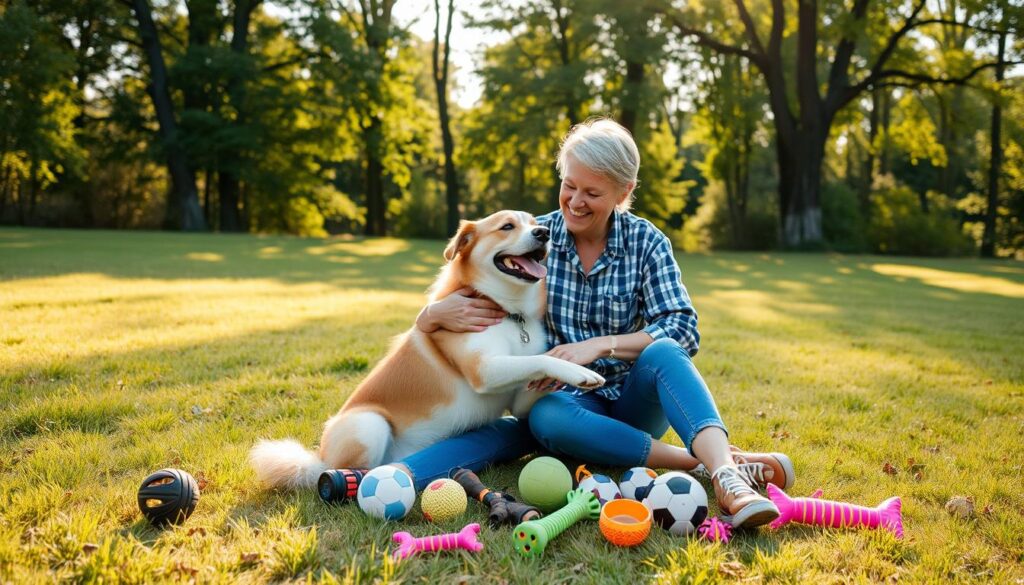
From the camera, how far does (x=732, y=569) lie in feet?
7.38

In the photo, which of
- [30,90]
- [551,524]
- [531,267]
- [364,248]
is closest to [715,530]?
[551,524]

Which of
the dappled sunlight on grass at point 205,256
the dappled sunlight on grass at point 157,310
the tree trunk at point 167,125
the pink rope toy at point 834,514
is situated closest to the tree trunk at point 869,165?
the dappled sunlight on grass at point 205,256

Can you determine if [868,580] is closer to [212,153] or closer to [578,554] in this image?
[578,554]

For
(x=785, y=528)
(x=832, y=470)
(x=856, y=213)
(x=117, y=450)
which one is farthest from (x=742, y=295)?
(x=856, y=213)

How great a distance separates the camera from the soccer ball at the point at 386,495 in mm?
2680

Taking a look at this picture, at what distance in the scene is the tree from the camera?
70.9 feet

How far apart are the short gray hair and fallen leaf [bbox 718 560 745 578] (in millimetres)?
1860

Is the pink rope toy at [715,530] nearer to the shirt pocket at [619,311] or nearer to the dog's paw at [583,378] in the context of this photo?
the dog's paw at [583,378]

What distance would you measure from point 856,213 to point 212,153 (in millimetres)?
27394

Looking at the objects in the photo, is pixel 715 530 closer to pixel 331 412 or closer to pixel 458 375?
pixel 458 375

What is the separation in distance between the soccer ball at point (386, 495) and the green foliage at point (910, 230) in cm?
2869

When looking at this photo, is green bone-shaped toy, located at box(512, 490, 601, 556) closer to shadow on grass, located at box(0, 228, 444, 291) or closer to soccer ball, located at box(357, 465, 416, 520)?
soccer ball, located at box(357, 465, 416, 520)

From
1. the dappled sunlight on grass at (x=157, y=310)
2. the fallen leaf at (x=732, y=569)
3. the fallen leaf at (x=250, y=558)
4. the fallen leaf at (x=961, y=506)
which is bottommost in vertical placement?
the fallen leaf at (x=961, y=506)

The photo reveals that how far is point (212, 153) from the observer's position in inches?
979
